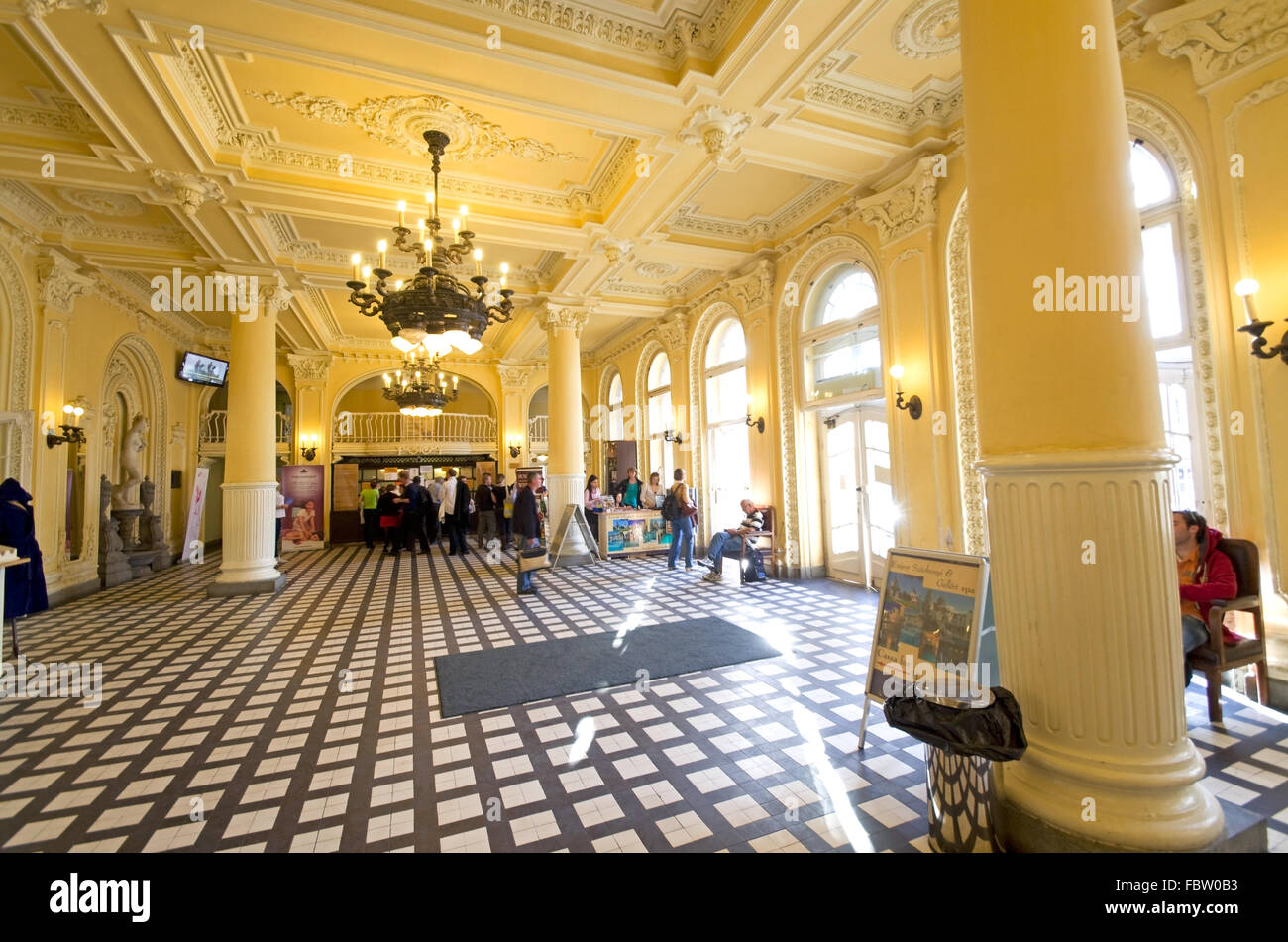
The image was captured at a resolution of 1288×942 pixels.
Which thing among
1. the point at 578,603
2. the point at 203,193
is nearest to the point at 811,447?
the point at 578,603

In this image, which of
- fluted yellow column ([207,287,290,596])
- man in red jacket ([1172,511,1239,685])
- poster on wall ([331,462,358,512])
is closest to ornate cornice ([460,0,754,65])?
man in red jacket ([1172,511,1239,685])

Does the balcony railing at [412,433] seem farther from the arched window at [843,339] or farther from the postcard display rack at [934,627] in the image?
the postcard display rack at [934,627]

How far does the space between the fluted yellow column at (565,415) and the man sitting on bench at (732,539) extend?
9.06ft

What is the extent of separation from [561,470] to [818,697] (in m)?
6.90

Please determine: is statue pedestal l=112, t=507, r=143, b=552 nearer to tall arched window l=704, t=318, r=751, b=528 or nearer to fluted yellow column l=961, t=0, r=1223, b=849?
tall arched window l=704, t=318, r=751, b=528

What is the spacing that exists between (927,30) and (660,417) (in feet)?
28.7

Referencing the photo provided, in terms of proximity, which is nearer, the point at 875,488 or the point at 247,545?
the point at 875,488

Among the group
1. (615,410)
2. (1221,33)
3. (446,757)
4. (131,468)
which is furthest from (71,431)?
(1221,33)

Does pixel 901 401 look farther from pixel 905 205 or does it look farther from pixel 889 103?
pixel 889 103

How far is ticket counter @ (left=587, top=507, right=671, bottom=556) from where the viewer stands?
32.7 ft

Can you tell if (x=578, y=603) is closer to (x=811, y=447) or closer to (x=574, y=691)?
(x=574, y=691)

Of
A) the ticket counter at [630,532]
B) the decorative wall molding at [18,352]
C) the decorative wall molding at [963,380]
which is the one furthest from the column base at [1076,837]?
the decorative wall molding at [18,352]

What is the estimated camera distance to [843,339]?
24.7 feet

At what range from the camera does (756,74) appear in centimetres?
445
